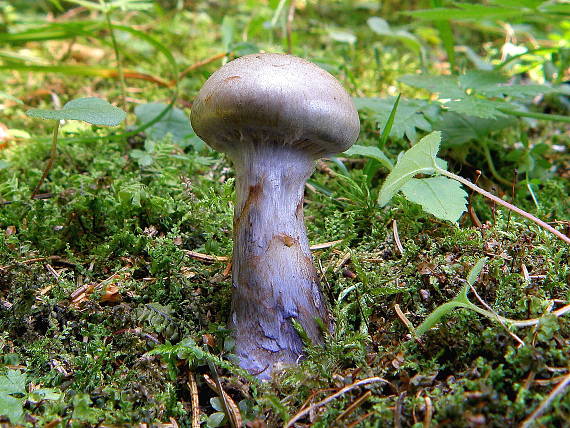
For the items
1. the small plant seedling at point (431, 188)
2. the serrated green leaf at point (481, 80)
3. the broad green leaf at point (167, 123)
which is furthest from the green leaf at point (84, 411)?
the serrated green leaf at point (481, 80)

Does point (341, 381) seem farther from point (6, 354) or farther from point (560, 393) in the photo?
point (6, 354)

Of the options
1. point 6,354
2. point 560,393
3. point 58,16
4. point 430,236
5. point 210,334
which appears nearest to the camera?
point 560,393

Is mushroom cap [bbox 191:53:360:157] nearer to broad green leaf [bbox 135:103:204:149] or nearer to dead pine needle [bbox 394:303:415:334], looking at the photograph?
dead pine needle [bbox 394:303:415:334]

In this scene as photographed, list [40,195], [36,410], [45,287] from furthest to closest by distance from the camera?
[40,195], [45,287], [36,410]

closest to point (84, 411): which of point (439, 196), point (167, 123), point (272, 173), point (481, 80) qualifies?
point (272, 173)

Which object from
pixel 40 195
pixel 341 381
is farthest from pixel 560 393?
pixel 40 195

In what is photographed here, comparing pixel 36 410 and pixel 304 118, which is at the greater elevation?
pixel 304 118

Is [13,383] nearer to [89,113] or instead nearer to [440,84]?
[89,113]
